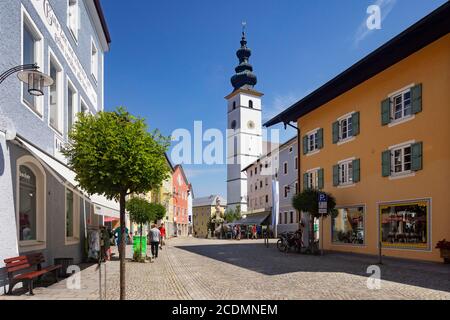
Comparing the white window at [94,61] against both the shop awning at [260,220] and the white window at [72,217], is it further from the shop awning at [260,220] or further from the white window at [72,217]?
the shop awning at [260,220]

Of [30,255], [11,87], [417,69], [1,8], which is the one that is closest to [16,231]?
[30,255]

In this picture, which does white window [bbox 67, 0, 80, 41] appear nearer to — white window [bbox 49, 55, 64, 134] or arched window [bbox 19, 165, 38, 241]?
white window [bbox 49, 55, 64, 134]

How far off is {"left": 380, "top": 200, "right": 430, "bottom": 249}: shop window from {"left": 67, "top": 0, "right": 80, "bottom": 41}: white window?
50.6 ft

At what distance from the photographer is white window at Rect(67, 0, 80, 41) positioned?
15455 millimetres

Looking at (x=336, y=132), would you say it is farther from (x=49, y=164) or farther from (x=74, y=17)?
(x=49, y=164)

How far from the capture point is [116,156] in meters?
7.71

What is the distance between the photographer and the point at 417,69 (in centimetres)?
1739

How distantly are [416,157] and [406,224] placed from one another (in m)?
2.97

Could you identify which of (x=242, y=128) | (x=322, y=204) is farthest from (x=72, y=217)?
(x=242, y=128)

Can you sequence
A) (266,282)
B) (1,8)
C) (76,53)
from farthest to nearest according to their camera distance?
1. (76,53)
2. (266,282)
3. (1,8)

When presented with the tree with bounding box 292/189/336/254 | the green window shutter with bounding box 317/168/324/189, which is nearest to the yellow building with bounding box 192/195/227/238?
the green window shutter with bounding box 317/168/324/189

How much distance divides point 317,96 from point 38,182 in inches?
689

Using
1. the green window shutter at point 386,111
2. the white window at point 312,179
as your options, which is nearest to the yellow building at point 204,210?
the white window at point 312,179

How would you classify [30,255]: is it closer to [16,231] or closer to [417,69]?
[16,231]
